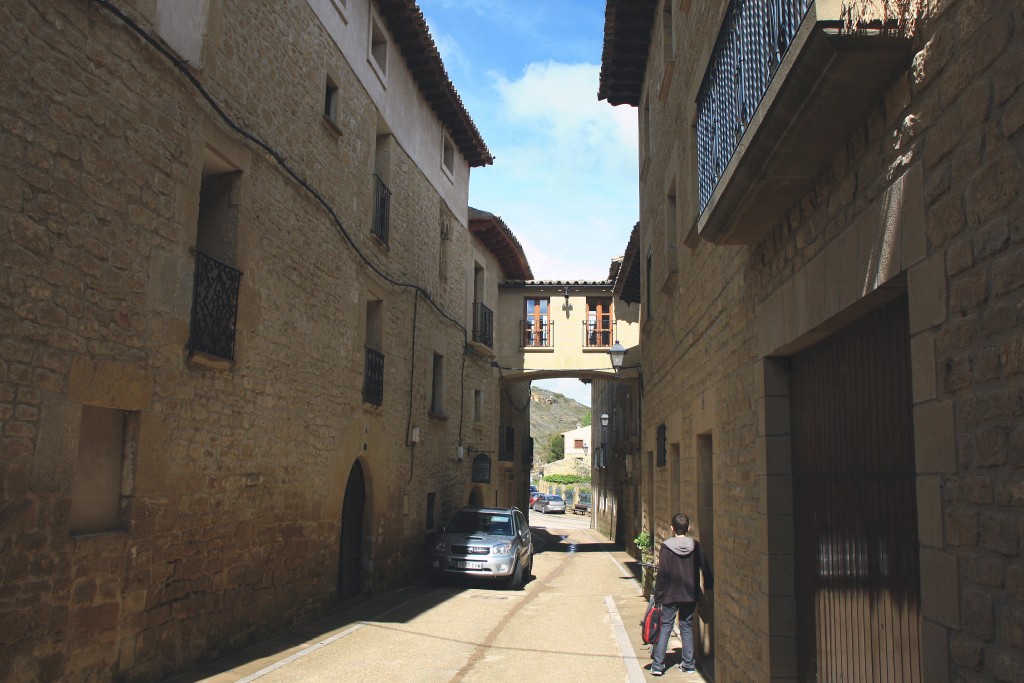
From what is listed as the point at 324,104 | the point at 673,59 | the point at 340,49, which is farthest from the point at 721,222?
the point at 340,49

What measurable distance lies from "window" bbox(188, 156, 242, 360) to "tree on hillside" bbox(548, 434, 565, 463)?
8764cm

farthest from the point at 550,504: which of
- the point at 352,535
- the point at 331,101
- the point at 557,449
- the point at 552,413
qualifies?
the point at 552,413

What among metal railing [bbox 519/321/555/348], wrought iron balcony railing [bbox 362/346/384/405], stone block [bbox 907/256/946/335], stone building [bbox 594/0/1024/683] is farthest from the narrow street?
metal railing [bbox 519/321/555/348]

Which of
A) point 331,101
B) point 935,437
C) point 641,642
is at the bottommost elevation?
point 641,642

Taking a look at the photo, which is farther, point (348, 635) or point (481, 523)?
point (481, 523)

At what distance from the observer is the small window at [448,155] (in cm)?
1930

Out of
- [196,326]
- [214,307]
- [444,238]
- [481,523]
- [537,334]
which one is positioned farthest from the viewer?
[537,334]

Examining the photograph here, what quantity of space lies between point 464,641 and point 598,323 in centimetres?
1618

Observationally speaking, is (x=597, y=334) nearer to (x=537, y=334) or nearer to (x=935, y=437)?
(x=537, y=334)

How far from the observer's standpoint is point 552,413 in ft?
504

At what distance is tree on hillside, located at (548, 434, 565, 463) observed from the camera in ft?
318

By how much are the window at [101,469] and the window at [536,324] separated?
18.4 metres

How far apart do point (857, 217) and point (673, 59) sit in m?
7.79

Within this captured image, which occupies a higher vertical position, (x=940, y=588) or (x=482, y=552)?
(x=940, y=588)
